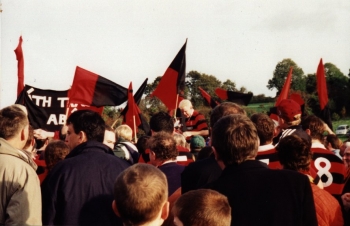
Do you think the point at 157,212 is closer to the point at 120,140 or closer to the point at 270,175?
the point at 270,175

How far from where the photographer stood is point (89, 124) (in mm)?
4391

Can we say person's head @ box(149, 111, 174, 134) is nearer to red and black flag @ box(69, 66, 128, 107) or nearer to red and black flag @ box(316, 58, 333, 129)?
red and black flag @ box(69, 66, 128, 107)

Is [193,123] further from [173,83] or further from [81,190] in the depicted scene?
[81,190]

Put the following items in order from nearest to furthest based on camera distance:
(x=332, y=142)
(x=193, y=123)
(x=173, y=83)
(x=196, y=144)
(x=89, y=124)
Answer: (x=89, y=124) < (x=196, y=144) < (x=332, y=142) < (x=193, y=123) < (x=173, y=83)

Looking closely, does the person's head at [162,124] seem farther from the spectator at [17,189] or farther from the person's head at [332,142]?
the person's head at [332,142]

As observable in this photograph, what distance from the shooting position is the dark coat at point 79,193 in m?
3.93

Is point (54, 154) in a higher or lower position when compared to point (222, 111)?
lower

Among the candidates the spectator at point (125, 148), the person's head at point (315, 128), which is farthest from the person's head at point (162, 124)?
the person's head at point (315, 128)

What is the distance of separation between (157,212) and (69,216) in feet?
4.47

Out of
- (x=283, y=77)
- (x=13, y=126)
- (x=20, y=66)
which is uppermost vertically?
(x=283, y=77)

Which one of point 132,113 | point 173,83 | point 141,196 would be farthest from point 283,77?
point 141,196

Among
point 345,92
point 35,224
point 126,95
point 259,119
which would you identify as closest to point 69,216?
point 35,224

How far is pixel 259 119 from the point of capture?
453 centimetres

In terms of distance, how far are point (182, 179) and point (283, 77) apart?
81.2 m
